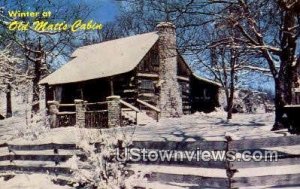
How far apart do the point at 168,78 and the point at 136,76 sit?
8.04 ft

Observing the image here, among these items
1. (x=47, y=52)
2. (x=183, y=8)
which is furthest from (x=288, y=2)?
(x=47, y=52)

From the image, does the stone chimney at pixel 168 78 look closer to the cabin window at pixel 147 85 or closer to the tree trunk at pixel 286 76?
the cabin window at pixel 147 85

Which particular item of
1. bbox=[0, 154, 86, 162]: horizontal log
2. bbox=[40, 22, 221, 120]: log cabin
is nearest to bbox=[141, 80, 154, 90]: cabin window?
bbox=[40, 22, 221, 120]: log cabin

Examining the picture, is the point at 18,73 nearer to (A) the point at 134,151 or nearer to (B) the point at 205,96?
(B) the point at 205,96

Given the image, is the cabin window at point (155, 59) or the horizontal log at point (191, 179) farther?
the cabin window at point (155, 59)

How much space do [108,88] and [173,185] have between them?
66.6 feet

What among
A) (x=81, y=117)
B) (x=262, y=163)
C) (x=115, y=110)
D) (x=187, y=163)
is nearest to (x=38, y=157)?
(x=187, y=163)

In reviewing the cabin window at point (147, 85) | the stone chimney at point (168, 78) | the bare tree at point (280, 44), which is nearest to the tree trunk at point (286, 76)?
the bare tree at point (280, 44)

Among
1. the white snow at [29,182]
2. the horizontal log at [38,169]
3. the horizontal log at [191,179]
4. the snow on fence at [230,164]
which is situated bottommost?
the white snow at [29,182]

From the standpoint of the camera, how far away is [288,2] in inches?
549

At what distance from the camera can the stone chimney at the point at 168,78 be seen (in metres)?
28.3

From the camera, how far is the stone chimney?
28297 millimetres

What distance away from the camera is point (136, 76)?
2756 centimetres

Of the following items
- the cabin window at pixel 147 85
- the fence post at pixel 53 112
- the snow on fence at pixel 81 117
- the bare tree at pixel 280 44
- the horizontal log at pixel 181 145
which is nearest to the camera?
the horizontal log at pixel 181 145
